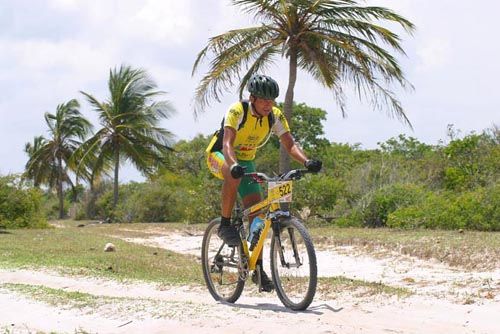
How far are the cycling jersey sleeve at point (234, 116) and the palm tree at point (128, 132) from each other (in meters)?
26.3

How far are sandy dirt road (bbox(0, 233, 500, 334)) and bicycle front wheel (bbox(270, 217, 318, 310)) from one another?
137 millimetres

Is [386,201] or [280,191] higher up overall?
[386,201]

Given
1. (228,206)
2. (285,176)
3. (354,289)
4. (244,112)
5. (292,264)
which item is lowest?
(354,289)

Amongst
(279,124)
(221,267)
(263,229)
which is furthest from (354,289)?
(279,124)

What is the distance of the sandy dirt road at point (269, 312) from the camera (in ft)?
16.5

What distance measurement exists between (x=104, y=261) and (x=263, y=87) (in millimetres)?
6034

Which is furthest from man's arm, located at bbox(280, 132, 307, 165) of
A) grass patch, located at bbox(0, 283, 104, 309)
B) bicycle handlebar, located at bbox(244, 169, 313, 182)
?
grass patch, located at bbox(0, 283, 104, 309)

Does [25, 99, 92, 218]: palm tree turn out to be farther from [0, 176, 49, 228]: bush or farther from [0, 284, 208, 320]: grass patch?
[0, 284, 208, 320]: grass patch

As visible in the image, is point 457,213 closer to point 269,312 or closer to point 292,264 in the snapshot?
point 292,264

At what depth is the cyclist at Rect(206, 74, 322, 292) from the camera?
593 centimetres

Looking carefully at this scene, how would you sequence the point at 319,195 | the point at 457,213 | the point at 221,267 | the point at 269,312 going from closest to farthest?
the point at 269,312 < the point at 221,267 < the point at 457,213 < the point at 319,195

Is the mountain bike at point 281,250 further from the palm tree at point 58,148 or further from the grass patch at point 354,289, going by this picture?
the palm tree at point 58,148

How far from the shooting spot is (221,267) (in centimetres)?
692

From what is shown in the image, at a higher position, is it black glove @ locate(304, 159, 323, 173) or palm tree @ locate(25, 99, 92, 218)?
palm tree @ locate(25, 99, 92, 218)
